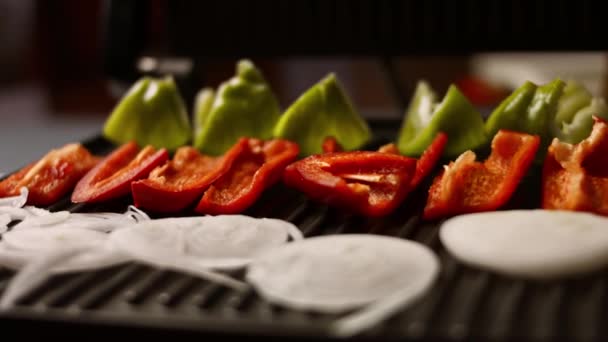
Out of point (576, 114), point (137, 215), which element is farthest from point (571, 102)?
point (137, 215)

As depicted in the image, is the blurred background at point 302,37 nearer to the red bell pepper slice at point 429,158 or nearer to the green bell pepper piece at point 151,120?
the green bell pepper piece at point 151,120

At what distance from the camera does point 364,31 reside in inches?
114

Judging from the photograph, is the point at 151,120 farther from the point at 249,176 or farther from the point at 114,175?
the point at 249,176

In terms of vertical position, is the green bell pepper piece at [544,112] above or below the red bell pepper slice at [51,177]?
above

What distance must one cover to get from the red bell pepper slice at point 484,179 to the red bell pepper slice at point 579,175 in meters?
0.06

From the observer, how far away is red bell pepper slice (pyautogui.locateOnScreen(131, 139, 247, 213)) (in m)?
1.79

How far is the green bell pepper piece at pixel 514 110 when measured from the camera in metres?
2.01

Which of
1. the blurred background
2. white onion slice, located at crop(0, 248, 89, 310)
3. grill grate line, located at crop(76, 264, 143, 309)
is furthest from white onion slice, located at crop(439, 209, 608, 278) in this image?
the blurred background

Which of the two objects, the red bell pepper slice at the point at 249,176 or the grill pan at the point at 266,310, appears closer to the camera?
the grill pan at the point at 266,310

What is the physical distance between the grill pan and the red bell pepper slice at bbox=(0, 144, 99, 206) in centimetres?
47

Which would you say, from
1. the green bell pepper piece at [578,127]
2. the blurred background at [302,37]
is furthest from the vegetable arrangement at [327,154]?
the blurred background at [302,37]

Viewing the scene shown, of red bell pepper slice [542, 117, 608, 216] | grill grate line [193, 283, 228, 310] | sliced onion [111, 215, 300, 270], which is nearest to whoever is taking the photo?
grill grate line [193, 283, 228, 310]

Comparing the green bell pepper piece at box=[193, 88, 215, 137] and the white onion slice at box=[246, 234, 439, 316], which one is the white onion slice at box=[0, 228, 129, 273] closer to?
the white onion slice at box=[246, 234, 439, 316]

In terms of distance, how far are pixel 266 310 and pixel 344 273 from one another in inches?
5.7
